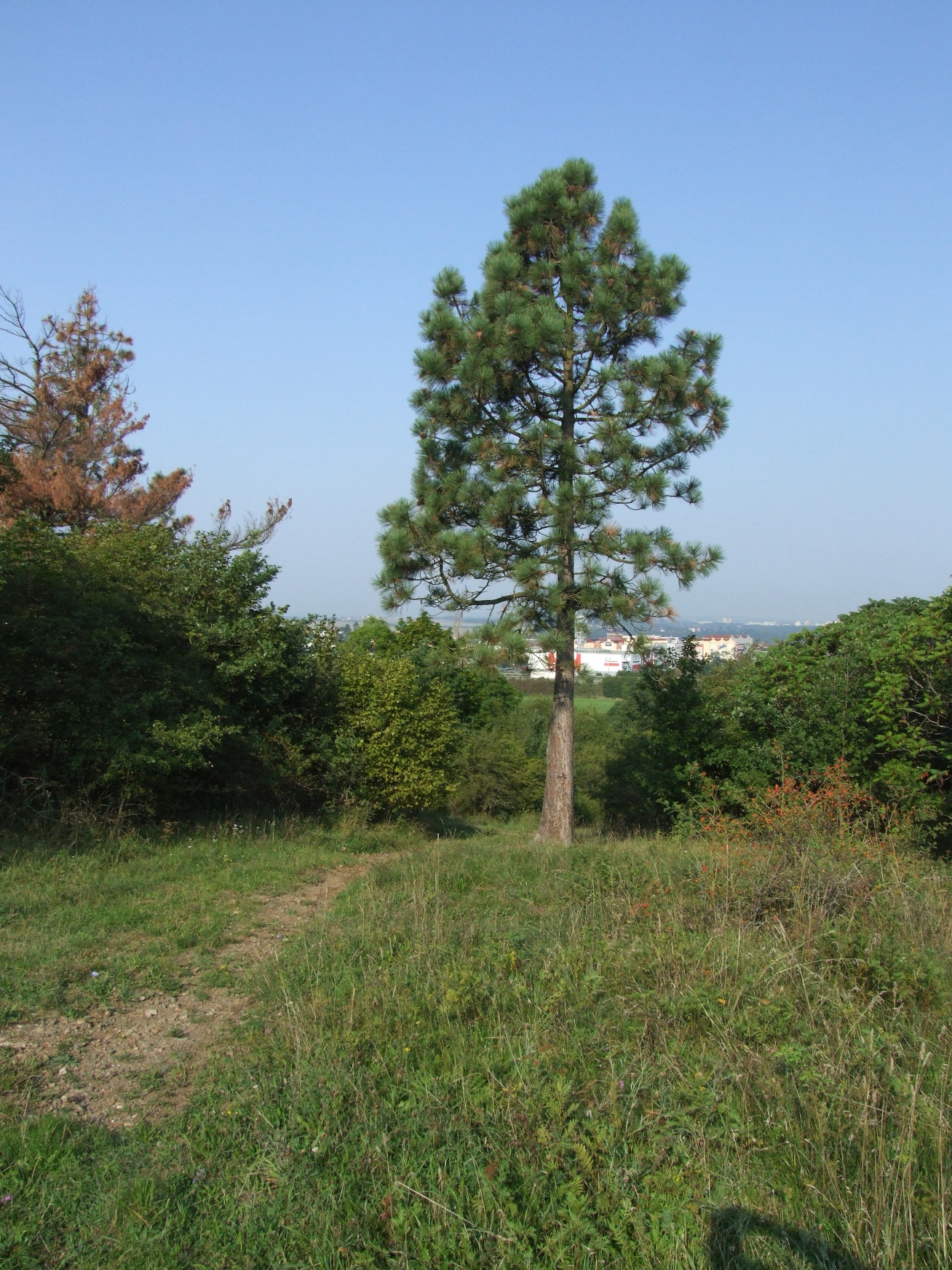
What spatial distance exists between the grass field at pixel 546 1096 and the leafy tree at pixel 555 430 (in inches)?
254

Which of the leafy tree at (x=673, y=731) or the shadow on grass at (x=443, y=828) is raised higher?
the leafy tree at (x=673, y=731)

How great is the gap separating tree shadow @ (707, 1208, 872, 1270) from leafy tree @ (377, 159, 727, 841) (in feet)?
29.1

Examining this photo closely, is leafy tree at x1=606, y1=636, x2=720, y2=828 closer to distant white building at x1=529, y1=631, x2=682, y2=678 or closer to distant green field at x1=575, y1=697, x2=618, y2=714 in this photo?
distant white building at x1=529, y1=631, x2=682, y2=678

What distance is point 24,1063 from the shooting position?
395 centimetres

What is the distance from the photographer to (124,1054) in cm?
420

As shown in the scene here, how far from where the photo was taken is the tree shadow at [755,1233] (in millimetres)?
2564

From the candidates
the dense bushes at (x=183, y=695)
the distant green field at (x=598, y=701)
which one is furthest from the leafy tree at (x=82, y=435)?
the distant green field at (x=598, y=701)

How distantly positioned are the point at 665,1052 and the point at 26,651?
7.80 metres

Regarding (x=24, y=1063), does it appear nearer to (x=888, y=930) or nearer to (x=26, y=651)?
(x=888, y=930)

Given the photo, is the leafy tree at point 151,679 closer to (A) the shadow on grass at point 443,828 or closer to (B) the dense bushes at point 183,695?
(B) the dense bushes at point 183,695

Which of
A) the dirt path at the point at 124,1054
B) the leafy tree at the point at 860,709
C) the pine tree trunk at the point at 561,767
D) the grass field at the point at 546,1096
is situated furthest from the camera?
the pine tree trunk at the point at 561,767

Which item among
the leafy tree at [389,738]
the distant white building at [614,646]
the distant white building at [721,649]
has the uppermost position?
the distant white building at [721,649]

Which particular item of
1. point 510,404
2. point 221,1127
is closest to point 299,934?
point 221,1127

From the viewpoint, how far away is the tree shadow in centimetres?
256
